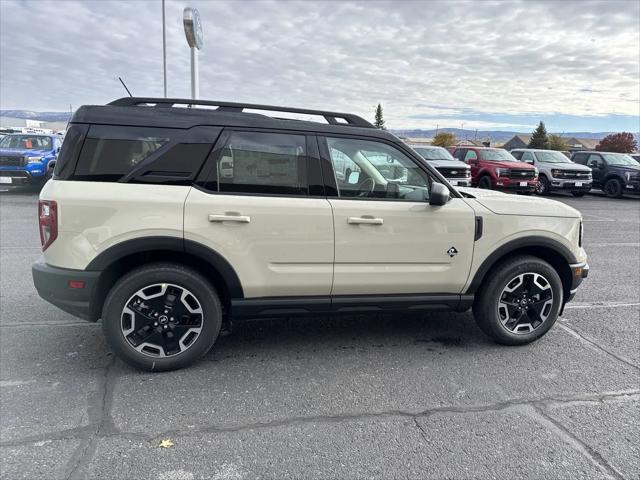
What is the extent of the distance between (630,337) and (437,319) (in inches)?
68.4

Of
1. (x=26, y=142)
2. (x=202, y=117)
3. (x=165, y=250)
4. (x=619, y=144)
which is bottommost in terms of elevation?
(x=165, y=250)

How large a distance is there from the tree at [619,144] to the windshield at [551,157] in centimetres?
7851

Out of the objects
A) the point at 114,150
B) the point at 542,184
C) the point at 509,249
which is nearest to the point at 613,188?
the point at 542,184

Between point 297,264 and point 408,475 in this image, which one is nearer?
point 408,475

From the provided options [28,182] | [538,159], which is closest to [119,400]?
[28,182]

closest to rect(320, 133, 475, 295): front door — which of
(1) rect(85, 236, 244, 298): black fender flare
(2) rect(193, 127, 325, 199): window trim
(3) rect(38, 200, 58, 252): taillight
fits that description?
(2) rect(193, 127, 325, 199): window trim

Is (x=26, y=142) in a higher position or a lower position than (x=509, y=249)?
higher

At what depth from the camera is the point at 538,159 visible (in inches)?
757

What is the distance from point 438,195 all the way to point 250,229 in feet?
4.72

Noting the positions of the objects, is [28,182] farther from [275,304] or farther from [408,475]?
[408,475]

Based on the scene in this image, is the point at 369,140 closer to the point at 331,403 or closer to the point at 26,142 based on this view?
the point at 331,403

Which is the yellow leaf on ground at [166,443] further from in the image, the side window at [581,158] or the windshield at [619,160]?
the side window at [581,158]

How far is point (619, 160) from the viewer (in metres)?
20.0

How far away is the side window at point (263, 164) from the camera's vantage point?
134 inches
